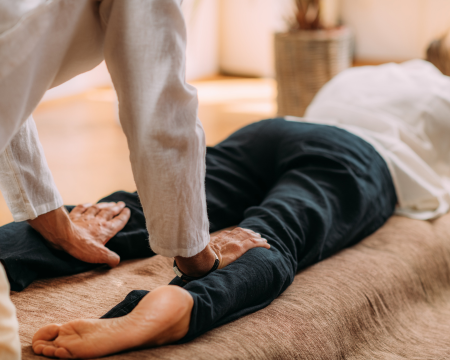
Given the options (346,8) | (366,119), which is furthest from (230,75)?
(366,119)

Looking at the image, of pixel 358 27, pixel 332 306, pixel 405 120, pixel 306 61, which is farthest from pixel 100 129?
pixel 358 27

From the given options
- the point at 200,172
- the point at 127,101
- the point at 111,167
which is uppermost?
the point at 127,101

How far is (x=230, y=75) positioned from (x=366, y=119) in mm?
3218

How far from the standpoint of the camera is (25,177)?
95 centimetres

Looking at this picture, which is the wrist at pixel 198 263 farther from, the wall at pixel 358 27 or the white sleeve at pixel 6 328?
the wall at pixel 358 27

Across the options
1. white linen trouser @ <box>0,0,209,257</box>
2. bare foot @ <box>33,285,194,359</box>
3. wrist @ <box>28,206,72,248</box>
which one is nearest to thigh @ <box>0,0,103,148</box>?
white linen trouser @ <box>0,0,209,257</box>

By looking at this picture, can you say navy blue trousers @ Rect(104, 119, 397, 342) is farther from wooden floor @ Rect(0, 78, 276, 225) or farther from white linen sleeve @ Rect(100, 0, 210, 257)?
wooden floor @ Rect(0, 78, 276, 225)

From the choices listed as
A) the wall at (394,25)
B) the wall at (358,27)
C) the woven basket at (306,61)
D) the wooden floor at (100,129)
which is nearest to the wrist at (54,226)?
the wooden floor at (100,129)

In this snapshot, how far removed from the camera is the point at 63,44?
2.10 ft

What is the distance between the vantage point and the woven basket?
263 cm

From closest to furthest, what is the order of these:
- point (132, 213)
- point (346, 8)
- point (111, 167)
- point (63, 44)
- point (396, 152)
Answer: point (63, 44), point (132, 213), point (396, 152), point (111, 167), point (346, 8)

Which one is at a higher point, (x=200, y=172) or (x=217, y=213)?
(x=200, y=172)

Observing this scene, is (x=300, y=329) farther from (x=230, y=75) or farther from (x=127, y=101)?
(x=230, y=75)

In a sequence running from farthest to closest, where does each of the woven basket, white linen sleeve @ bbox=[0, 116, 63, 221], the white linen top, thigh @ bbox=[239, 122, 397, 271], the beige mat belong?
1. the woven basket
2. the white linen top
3. thigh @ bbox=[239, 122, 397, 271]
4. white linen sleeve @ bbox=[0, 116, 63, 221]
5. the beige mat
